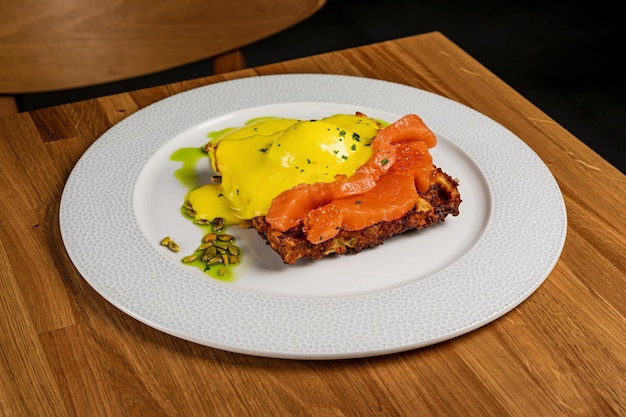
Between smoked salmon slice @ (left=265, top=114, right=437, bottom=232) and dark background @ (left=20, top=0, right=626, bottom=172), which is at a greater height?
smoked salmon slice @ (left=265, top=114, right=437, bottom=232)

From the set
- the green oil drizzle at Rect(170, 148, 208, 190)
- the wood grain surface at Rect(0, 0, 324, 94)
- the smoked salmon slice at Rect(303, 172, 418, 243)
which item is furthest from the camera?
the wood grain surface at Rect(0, 0, 324, 94)

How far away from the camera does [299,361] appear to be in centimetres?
128

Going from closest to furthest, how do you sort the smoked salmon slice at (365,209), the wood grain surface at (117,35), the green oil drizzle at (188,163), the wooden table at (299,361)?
the wooden table at (299,361) → the smoked salmon slice at (365,209) → the green oil drizzle at (188,163) → the wood grain surface at (117,35)

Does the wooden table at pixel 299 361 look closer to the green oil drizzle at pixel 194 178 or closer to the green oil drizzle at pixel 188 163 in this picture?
the green oil drizzle at pixel 194 178

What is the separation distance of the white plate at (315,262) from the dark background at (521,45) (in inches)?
98.8

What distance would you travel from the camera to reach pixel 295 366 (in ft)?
4.17

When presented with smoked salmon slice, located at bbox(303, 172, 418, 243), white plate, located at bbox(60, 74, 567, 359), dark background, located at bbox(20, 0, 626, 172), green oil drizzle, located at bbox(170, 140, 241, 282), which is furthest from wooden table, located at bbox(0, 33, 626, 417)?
Result: dark background, located at bbox(20, 0, 626, 172)

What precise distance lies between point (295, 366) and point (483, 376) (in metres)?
0.31

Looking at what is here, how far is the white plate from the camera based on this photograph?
1296 millimetres

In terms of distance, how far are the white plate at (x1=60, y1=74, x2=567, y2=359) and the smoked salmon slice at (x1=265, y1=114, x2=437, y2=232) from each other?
0.30ft

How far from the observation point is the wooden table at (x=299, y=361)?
1.20 m

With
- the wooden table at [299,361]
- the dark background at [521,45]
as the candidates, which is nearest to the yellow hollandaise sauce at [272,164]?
the wooden table at [299,361]

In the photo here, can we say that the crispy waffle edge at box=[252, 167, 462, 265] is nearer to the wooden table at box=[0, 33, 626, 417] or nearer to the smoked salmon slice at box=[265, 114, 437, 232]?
the smoked salmon slice at box=[265, 114, 437, 232]

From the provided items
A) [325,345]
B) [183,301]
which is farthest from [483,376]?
[183,301]
